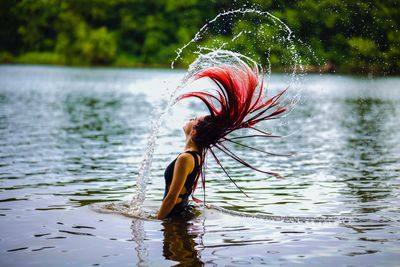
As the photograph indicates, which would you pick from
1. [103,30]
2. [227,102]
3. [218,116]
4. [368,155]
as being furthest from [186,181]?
[103,30]

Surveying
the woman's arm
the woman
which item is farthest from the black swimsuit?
the woman's arm

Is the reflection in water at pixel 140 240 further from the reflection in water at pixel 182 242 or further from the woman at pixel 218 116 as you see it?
the woman at pixel 218 116

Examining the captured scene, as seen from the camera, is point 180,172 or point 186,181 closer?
point 180,172

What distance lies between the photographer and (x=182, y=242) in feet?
30.9

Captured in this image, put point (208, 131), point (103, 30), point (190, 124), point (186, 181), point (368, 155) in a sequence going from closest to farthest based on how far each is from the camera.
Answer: point (208, 131)
point (190, 124)
point (186, 181)
point (368, 155)
point (103, 30)

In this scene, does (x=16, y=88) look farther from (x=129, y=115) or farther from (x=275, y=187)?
(x=275, y=187)

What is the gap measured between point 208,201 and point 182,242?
3.43 m

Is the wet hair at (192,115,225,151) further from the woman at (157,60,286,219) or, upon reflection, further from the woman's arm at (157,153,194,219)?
the woman's arm at (157,153,194,219)

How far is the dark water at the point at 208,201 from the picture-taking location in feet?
29.2

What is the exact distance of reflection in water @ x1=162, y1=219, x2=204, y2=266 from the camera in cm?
859

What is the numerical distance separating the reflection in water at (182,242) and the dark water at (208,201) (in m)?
0.02

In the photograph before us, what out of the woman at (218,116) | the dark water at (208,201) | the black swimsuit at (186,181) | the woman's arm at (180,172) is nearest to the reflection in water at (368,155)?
the dark water at (208,201)

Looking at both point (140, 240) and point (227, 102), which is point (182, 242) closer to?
point (140, 240)

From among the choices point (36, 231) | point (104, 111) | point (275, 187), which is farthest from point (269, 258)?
point (104, 111)
